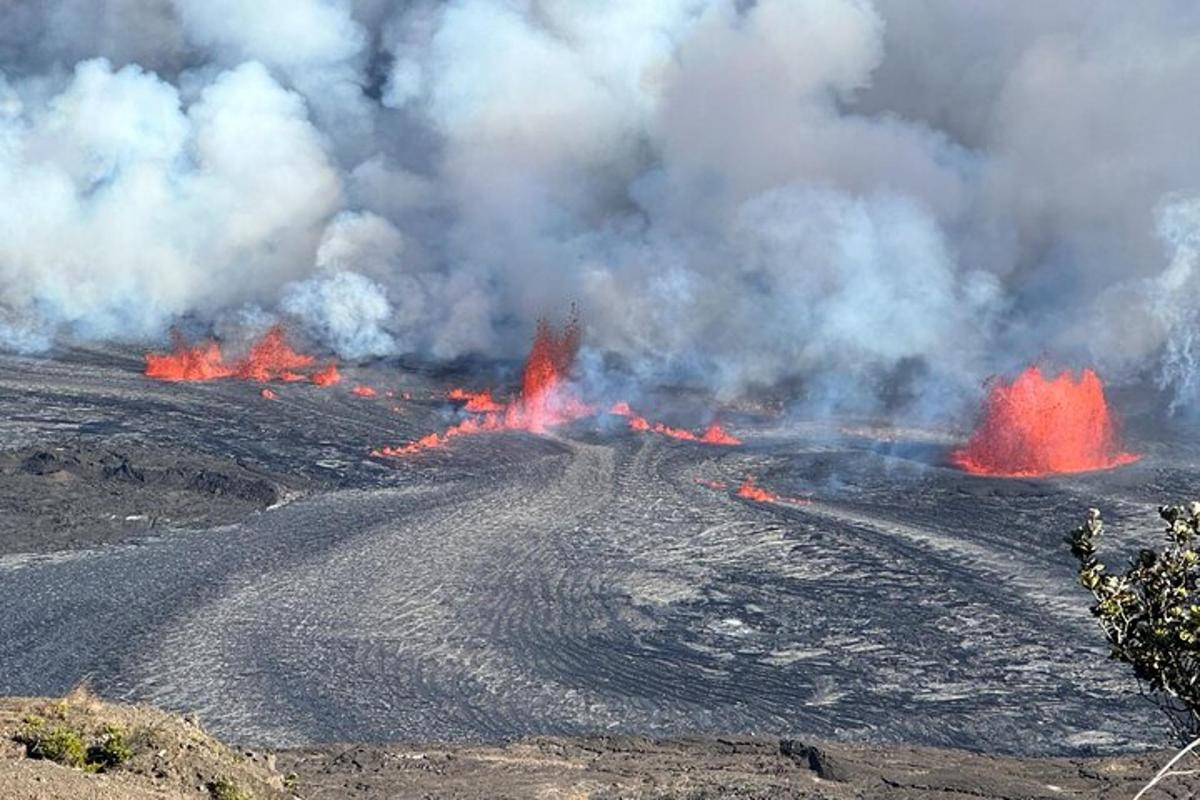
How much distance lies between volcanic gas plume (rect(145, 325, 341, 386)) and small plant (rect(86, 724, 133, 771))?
121 ft

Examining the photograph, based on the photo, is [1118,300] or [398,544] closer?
[398,544]

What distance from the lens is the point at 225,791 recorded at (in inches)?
720

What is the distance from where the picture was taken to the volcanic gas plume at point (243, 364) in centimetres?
5522

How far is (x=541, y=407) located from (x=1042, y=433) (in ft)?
60.8

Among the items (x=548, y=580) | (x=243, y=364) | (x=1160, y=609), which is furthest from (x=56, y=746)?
(x=243, y=364)

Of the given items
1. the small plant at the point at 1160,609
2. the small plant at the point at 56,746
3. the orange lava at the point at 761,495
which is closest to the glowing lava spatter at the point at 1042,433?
the orange lava at the point at 761,495

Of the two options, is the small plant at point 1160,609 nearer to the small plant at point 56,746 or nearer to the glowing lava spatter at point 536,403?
the small plant at point 56,746

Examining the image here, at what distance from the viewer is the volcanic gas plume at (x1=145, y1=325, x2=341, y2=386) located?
5522cm

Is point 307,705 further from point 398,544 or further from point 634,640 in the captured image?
point 398,544

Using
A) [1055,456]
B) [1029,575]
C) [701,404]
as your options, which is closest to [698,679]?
[1029,575]

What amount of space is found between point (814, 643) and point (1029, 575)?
755 cm

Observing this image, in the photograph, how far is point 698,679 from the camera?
27281 millimetres

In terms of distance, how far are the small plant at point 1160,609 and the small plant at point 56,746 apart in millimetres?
13225

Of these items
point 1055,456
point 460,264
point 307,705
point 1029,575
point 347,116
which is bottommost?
point 307,705
